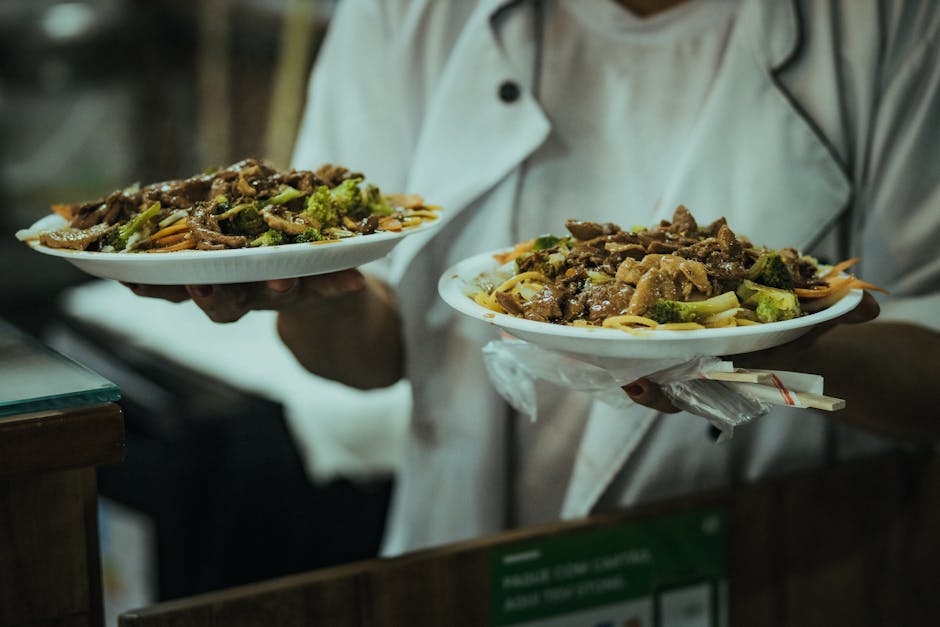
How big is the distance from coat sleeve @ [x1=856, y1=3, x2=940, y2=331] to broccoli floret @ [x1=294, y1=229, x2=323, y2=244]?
93 cm

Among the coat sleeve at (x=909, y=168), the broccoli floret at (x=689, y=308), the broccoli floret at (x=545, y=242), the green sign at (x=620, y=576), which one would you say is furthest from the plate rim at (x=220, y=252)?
the coat sleeve at (x=909, y=168)

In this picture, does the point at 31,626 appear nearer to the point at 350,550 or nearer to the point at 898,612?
the point at 898,612

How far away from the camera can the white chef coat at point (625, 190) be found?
5.07 feet

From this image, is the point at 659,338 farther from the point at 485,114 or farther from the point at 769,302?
the point at 485,114

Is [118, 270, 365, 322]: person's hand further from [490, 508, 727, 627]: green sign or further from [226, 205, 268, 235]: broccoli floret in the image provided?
[490, 508, 727, 627]: green sign

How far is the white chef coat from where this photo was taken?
5.07ft

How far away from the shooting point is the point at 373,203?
1.34 meters

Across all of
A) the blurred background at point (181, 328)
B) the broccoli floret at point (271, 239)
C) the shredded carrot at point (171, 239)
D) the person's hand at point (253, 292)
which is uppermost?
the broccoli floret at point (271, 239)

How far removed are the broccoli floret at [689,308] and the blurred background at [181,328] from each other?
167cm

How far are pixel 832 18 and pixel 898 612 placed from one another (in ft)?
3.48

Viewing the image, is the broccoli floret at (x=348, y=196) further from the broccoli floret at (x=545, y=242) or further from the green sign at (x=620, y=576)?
the green sign at (x=620, y=576)

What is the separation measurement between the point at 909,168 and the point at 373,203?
35.1 inches

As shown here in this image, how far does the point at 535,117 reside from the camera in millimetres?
1684

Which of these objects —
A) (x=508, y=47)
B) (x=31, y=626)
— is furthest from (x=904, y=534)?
(x=31, y=626)
